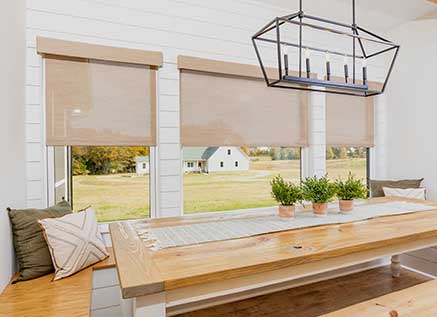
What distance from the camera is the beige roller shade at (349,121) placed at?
383 centimetres

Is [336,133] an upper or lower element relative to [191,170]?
upper

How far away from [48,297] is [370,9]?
13.9ft

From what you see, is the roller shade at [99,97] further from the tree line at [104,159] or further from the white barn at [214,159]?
the white barn at [214,159]

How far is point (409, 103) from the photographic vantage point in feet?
13.1

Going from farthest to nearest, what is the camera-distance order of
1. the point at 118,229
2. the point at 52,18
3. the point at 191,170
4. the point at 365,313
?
the point at 191,170 → the point at 52,18 → the point at 118,229 → the point at 365,313

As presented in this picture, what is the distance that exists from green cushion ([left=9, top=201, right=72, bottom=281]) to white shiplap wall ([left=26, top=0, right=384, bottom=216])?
498 mm

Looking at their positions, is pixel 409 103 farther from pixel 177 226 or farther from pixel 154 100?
pixel 177 226

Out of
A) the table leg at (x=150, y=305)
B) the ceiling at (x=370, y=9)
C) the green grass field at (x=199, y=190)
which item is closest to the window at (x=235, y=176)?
the green grass field at (x=199, y=190)

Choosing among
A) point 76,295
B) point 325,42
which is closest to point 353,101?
point 325,42

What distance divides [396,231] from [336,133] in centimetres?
230

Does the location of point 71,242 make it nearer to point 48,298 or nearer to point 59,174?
point 48,298

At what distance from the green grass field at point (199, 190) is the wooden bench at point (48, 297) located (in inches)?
36.5

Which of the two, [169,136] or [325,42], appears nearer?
[169,136]

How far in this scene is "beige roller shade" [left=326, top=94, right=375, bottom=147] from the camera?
3830mm
